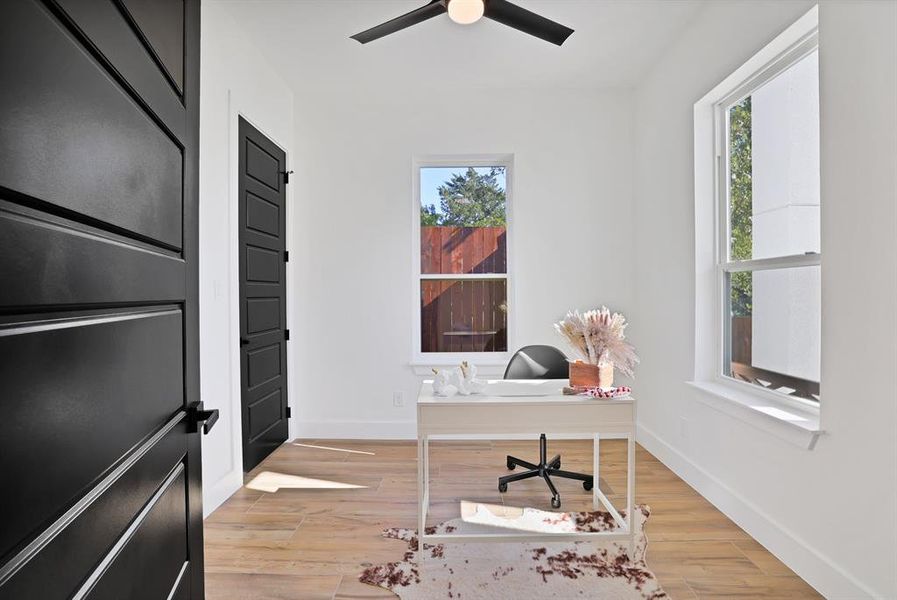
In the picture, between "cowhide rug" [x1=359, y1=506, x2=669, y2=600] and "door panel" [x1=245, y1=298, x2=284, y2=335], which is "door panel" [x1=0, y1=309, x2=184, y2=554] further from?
"door panel" [x1=245, y1=298, x2=284, y2=335]

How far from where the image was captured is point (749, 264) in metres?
2.73

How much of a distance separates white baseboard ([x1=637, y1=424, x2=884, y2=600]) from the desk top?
925 millimetres

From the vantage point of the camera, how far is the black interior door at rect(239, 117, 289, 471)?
10.9ft

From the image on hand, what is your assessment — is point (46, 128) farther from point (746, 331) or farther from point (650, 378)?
point (650, 378)

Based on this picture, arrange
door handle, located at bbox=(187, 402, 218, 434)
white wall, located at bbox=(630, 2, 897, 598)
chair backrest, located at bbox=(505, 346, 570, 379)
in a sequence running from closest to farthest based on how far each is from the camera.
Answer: door handle, located at bbox=(187, 402, 218, 434) → white wall, located at bbox=(630, 2, 897, 598) → chair backrest, located at bbox=(505, 346, 570, 379)

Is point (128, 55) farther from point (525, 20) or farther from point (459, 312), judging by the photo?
point (459, 312)

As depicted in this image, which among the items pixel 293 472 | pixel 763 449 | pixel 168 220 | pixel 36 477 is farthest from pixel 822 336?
pixel 293 472

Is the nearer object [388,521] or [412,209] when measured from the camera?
[388,521]

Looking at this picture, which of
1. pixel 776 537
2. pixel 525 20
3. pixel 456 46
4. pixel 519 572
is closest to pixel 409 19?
pixel 525 20

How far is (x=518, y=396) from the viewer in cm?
228

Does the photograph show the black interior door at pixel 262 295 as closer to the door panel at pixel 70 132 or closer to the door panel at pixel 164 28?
the door panel at pixel 164 28

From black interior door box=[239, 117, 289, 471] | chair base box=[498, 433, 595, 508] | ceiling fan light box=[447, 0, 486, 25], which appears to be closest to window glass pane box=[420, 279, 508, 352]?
black interior door box=[239, 117, 289, 471]

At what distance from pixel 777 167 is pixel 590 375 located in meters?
1.45

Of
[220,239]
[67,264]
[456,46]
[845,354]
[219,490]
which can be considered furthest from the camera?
[456,46]
